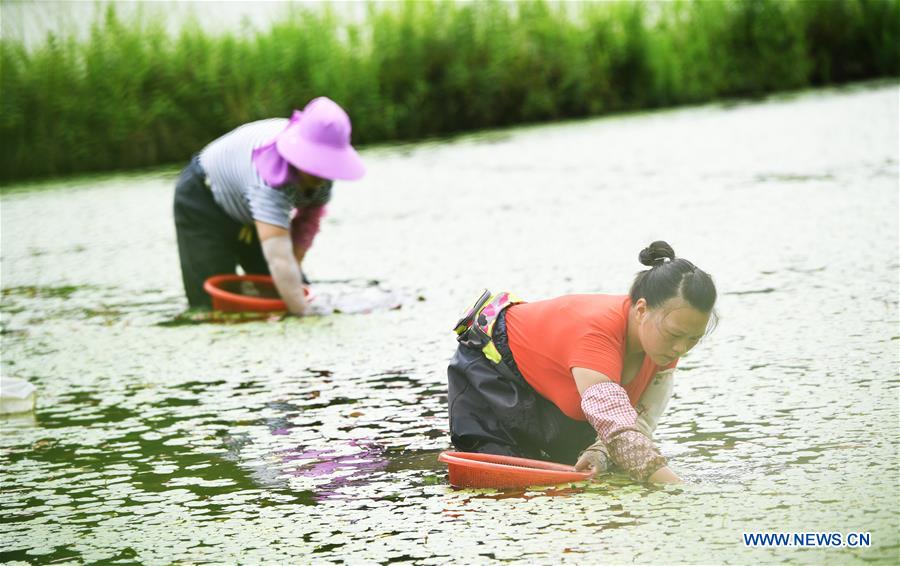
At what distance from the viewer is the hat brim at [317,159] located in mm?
4379

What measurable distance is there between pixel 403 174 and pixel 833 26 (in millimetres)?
5709

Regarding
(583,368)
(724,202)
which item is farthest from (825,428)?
(724,202)

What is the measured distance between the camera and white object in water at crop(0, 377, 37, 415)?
3633 millimetres

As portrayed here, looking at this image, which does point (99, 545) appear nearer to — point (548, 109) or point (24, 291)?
point (24, 291)

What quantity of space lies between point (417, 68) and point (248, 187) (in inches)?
252

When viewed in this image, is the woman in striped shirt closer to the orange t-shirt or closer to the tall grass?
the orange t-shirt

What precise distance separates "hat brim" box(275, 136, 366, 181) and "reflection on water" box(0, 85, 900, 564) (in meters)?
0.53

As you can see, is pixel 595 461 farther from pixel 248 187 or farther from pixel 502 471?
pixel 248 187

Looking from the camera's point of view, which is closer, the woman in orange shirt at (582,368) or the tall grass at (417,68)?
the woman in orange shirt at (582,368)

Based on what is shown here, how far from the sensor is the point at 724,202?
641 centimetres

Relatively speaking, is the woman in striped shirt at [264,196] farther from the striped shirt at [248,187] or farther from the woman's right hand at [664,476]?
the woman's right hand at [664,476]
